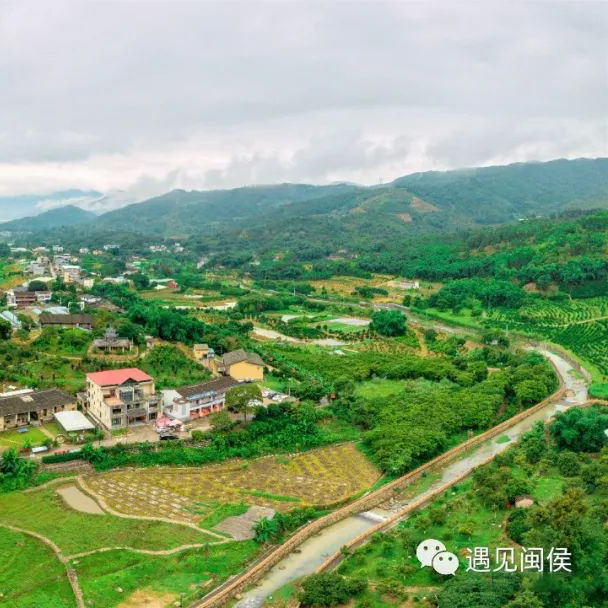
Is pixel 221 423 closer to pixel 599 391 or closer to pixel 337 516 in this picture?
pixel 337 516

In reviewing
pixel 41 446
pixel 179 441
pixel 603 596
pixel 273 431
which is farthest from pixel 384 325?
pixel 603 596

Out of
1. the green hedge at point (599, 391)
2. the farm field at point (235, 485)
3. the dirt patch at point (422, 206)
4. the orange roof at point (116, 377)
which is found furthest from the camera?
the dirt patch at point (422, 206)

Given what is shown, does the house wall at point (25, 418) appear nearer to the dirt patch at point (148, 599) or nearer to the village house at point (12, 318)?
the village house at point (12, 318)

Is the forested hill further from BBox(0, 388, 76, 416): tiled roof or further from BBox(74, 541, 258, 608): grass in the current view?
BBox(74, 541, 258, 608): grass

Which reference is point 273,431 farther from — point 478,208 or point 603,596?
point 478,208

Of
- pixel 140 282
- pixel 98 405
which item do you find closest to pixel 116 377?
pixel 98 405

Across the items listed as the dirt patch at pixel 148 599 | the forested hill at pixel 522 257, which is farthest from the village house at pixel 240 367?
the forested hill at pixel 522 257
